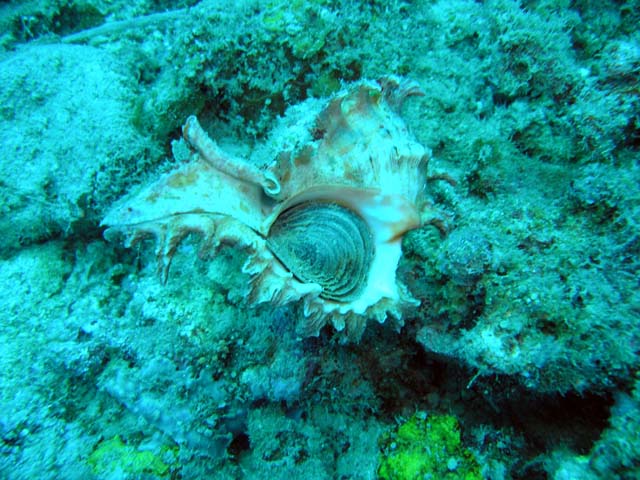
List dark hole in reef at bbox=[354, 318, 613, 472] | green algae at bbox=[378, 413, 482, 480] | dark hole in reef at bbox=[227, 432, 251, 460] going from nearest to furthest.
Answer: dark hole in reef at bbox=[354, 318, 613, 472]
green algae at bbox=[378, 413, 482, 480]
dark hole in reef at bbox=[227, 432, 251, 460]

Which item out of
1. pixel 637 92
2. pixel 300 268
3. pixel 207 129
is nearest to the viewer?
pixel 637 92

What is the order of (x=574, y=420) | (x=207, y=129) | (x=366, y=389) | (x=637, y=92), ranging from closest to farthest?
(x=574, y=420) < (x=637, y=92) < (x=366, y=389) < (x=207, y=129)

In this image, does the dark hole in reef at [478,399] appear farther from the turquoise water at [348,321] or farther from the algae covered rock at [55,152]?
the algae covered rock at [55,152]

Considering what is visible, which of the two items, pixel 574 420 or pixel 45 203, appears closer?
pixel 574 420

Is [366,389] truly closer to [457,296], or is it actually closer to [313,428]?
[313,428]

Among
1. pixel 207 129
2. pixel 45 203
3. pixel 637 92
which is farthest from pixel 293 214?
pixel 637 92

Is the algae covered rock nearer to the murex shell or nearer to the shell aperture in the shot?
the murex shell

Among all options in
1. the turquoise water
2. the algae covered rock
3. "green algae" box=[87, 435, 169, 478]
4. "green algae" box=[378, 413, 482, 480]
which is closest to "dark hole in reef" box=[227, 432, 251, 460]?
the turquoise water
